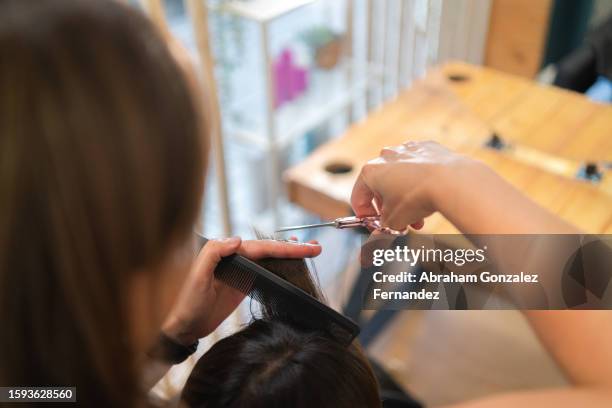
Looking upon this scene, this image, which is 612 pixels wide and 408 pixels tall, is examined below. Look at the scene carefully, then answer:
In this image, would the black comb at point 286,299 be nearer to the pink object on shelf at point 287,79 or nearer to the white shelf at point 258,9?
the white shelf at point 258,9

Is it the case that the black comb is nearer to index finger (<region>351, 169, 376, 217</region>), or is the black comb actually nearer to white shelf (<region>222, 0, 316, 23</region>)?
index finger (<region>351, 169, 376, 217</region>)

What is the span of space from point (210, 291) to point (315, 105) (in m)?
1.31

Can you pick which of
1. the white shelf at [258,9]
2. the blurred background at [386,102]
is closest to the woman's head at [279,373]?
the blurred background at [386,102]

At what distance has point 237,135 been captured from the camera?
1.68 meters

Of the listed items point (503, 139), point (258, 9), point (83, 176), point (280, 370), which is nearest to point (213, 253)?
point (280, 370)

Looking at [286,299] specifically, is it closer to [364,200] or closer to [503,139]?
[364,200]

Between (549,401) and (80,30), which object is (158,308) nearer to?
(80,30)

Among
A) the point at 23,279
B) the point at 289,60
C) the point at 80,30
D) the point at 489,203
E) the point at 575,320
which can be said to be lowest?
the point at 289,60

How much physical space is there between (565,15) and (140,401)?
2.36 m

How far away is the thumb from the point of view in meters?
0.59

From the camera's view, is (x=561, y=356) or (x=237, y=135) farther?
(x=237, y=135)

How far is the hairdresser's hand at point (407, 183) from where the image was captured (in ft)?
2.11

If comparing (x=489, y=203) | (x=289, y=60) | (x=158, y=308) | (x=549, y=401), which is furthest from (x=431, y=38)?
(x=158, y=308)

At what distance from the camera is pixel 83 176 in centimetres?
31
